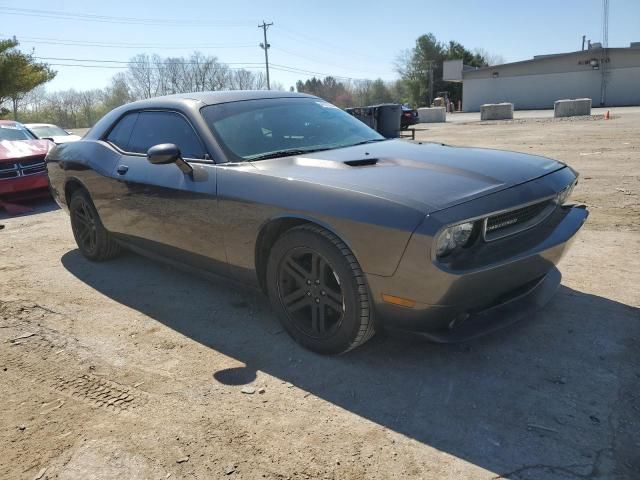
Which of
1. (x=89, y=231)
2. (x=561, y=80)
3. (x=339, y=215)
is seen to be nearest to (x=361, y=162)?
(x=339, y=215)

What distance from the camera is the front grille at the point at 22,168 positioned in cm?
766

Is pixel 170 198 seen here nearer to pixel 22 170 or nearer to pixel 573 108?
pixel 22 170

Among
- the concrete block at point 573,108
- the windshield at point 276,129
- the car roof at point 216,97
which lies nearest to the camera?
the windshield at point 276,129

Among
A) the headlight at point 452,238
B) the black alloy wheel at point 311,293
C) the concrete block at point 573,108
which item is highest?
the concrete block at point 573,108

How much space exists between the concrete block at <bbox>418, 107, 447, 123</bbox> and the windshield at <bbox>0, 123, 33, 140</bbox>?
25.9 metres

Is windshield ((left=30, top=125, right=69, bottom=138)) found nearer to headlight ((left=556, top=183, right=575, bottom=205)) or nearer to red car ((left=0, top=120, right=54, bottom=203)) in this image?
red car ((left=0, top=120, right=54, bottom=203))

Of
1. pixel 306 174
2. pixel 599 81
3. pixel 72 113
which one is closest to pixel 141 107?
pixel 306 174

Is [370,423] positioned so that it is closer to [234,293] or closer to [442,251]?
[442,251]

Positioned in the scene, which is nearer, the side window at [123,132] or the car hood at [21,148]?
the side window at [123,132]

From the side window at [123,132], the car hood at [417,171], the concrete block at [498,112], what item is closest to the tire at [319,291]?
the car hood at [417,171]

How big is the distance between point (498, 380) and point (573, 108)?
92.1ft

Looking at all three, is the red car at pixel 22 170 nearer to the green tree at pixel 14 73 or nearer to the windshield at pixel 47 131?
the windshield at pixel 47 131

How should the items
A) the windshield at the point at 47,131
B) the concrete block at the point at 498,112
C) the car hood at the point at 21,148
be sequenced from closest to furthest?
the car hood at the point at 21,148
the windshield at the point at 47,131
the concrete block at the point at 498,112

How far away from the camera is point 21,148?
8.16 m
